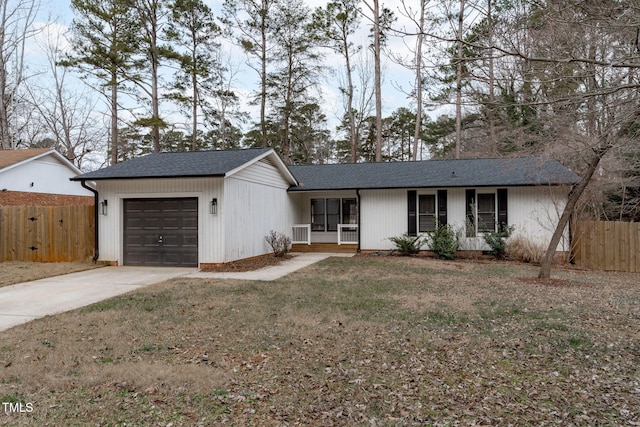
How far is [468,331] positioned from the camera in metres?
5.15

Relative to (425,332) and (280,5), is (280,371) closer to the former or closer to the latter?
(425,332)

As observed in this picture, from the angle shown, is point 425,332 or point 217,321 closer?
point 425,332

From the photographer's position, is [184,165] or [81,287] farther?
[184,165]

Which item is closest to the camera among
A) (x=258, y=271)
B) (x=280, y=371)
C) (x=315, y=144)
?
(x=280, y=371)

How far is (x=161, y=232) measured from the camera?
11.3 m

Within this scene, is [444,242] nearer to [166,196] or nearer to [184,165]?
[184,165]

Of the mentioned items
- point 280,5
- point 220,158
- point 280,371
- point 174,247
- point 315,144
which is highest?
point 280,5

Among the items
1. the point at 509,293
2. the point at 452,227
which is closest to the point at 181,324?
the point at 509,293

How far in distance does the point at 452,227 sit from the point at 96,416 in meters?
12.4

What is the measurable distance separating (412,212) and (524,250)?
373 centimetres

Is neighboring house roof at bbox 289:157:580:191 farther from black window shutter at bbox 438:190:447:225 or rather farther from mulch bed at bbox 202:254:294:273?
mulch bed at bbox 202:254:294:273

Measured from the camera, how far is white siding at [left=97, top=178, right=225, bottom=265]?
35.4 ft

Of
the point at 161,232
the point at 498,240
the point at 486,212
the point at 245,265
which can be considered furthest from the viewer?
the point at 486,212

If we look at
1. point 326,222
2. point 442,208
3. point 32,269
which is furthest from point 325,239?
point 32,269
